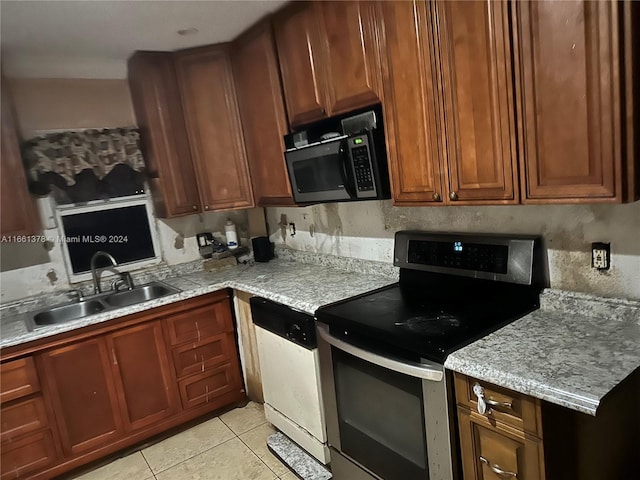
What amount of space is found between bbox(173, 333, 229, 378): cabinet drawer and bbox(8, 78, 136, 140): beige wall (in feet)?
5.03

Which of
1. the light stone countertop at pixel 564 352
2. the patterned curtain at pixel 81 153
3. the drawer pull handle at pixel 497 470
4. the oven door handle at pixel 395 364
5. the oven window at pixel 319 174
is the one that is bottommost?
the drawer pull handle at pixel 497 470

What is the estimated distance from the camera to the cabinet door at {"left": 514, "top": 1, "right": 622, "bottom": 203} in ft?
3.88

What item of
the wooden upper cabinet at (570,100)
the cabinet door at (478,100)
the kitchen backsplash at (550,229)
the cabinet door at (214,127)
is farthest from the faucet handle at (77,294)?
the wooden upper cabinet at (570,100)

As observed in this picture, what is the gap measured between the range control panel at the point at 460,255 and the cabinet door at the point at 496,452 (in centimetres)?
64

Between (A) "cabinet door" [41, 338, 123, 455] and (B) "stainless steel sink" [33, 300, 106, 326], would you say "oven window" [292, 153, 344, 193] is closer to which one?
(A) "cabinet door" [41, 338, 123, 455]

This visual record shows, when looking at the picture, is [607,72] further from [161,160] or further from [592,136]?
[161,160]

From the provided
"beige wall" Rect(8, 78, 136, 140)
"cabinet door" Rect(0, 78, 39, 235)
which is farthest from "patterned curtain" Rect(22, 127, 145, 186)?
"cabinet door" Rect(0, 78, 39, 235)

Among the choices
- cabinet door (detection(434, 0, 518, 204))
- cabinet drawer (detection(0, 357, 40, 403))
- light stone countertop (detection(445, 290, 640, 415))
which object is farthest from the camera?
cabinet drawer (detection(0, 357, 40, 403))

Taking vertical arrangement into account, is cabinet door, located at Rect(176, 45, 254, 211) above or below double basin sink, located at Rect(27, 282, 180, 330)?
above

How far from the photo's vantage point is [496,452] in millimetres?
1318

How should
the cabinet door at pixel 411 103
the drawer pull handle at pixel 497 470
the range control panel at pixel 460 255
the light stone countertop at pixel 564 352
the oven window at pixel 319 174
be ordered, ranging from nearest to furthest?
the light stone countertop at pixel 564 352 < the drawer pull handle at pixel 497 470 < the cabinet door at pixel 411 103 < the range control panel at pixel 460 255 < the oven window at pixel 319 174

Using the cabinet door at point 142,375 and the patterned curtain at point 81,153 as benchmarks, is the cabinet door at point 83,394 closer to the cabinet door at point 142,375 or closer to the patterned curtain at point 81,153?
the cabinet door at point 142,375

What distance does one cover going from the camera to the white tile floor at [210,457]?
2.32 meters

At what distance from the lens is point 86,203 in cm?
287
